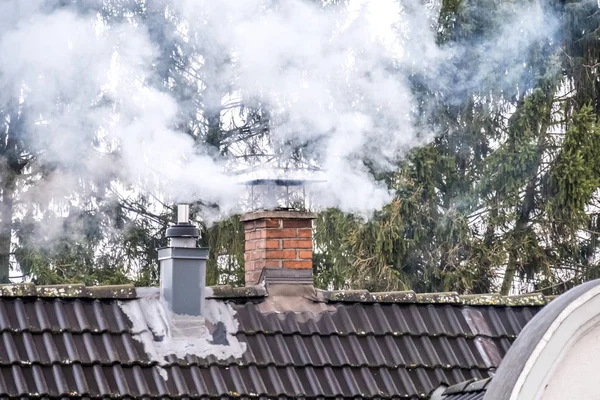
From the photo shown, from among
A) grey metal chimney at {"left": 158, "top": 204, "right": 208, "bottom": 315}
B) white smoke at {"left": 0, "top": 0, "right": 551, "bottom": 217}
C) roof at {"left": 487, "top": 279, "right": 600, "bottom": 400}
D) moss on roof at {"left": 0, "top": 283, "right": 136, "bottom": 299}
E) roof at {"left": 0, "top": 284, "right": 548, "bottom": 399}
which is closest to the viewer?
roof at {"left": 487, "top": 279, "right": 600, "bottom": 400}

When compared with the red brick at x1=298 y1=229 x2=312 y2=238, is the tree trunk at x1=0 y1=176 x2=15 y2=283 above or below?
above

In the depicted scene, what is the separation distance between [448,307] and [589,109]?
38.5 feet

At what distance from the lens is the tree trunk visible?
20203 mm

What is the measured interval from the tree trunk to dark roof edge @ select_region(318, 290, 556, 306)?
34.0 feet

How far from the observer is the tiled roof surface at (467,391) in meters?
8.75

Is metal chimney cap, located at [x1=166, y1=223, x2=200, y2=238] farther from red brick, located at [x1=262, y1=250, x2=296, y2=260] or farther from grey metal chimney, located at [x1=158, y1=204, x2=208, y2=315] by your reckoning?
red brick, located at [x1=262, y1=250, x2=296, y2=260]

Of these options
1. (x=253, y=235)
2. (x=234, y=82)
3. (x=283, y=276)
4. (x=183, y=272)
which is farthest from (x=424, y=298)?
(x=234, y=82)

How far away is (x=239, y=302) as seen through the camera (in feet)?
35.3

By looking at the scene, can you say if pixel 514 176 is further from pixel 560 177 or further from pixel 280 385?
pixel 280 385

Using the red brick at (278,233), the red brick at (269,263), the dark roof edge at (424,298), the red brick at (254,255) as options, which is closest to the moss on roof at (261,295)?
the dark roof edge at (424,298)

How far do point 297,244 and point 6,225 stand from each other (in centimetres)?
1076

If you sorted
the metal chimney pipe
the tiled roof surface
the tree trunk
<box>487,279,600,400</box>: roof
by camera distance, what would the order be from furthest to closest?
the tree trunk < the metal chimney pipe < the tiled roof surface < <box>487,279,600,400</box>: roof

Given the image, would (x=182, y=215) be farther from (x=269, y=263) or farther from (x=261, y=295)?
(x=261, y=295)

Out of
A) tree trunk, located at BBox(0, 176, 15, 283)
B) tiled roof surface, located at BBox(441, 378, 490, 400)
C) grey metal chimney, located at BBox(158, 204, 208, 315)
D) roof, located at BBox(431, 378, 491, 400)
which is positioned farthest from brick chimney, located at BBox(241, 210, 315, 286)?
tree trunk, located at BBox(0, 176, 15, 283)
